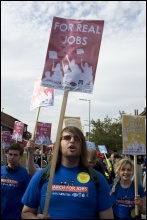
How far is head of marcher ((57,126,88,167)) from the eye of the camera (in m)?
3.44

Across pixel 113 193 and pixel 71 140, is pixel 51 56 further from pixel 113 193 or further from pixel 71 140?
pixel 113 193

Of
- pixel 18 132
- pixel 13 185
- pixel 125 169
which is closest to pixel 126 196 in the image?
pixel 125 169

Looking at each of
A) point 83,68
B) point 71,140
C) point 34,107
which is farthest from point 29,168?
point 83,68

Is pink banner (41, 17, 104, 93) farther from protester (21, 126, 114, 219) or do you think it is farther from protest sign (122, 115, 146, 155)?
protest sign (122, 115, 146, 155)

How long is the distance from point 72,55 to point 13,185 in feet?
8.07

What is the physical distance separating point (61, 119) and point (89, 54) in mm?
762

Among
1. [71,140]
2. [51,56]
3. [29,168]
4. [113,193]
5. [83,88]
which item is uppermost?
[51,56]

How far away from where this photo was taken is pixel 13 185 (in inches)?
197

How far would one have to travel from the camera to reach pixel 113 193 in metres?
5.03

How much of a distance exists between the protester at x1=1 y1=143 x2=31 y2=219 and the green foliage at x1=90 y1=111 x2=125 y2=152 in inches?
1597

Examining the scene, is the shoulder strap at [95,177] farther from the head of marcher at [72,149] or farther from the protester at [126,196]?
the protester at [126,196]

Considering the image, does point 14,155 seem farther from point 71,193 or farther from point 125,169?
point 71,193

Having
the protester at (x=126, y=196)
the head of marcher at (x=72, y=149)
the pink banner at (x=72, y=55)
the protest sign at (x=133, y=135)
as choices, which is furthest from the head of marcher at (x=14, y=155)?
the pink banner at (x=72, y=55)

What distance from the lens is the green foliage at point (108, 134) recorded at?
46375 mm
